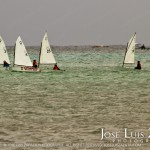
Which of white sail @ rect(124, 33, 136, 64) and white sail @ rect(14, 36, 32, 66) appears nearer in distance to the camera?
white sail @ rect(14, 36, 32, 66)

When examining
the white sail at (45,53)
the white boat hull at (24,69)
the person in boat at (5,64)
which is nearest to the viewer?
the white boat hull at (24,69)

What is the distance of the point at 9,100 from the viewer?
2273cm

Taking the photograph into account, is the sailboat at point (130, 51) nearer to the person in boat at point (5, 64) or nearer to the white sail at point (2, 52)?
the person in boat at point (5, 64)

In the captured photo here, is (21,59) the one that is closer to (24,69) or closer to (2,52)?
(24,69)

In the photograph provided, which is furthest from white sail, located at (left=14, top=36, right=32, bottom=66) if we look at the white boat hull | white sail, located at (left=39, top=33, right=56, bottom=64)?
white sail, located at (left=39, top=33, right=56, bottom=64)

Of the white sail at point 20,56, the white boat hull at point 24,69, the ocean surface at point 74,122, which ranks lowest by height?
the ocean surface at point 74,122

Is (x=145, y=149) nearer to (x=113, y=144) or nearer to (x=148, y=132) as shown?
(x=113, y=144)

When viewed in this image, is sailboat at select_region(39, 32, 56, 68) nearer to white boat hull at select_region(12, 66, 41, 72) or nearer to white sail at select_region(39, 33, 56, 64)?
white sail at select_region(39, 33, 56, 64)

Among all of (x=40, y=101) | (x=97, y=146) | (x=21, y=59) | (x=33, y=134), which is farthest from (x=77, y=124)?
(x=21, y=59)

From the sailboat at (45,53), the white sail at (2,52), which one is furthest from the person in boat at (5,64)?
the sailboat at (45,53)

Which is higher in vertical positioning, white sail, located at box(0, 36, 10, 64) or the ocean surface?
white sail, located at box(0, 36, 10, 64)

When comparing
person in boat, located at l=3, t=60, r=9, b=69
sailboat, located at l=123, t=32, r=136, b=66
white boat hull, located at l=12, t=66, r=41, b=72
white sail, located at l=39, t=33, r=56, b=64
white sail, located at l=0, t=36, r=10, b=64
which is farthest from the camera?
sailboat, located at l=123, t=32, r=136, b=66

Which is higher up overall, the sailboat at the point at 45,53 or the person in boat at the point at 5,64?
the sailboat at the point at 45,53

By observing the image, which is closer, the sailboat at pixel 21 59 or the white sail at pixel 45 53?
the sailboat at pixel 21 59
